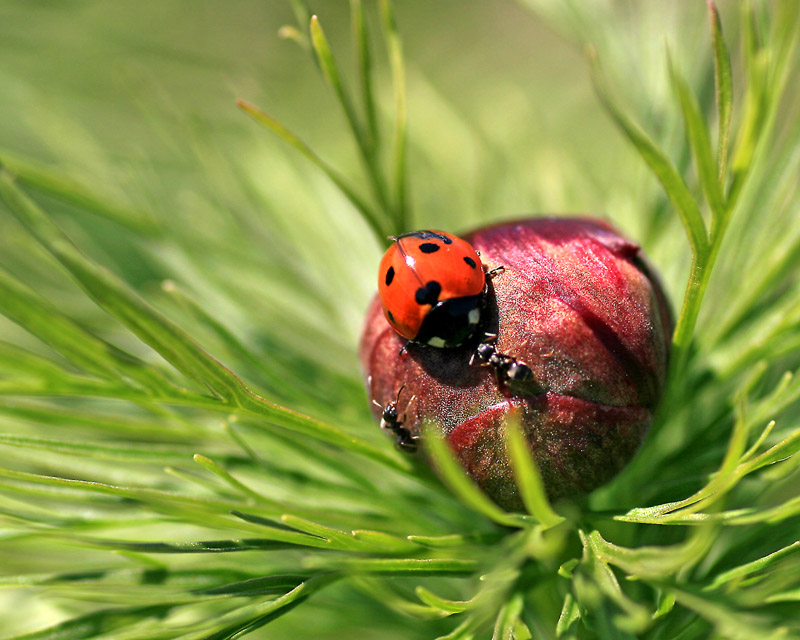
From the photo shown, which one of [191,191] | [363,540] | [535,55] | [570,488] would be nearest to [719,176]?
[570,488]

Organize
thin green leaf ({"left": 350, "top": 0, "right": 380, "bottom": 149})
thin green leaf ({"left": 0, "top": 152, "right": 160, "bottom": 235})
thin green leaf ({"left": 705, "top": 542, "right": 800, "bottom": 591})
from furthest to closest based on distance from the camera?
thin green leaf ({"left": 0, "top": 152, "right": 160, "bottom": 235}), thin green leaf ({"left": 350, "top": 0, "right": 380, "bottom": 149}), thin green leaf ({"left": 705, "top": 542, "right": 800, "bottom": 591})

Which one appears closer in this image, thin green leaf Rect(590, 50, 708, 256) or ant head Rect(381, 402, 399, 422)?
thin green leaf Rect(590, 50, 708, 256)

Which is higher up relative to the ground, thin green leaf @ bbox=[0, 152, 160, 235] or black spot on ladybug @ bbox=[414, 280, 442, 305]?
thin green leaf @ bbox=[0, 152, 160, 235]

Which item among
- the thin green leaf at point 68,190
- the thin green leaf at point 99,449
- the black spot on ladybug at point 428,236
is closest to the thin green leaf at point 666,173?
the black spot on ladybug at point 428,236

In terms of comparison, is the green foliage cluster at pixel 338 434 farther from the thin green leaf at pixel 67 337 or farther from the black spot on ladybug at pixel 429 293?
the black spot on ladybug at pixel 429 293

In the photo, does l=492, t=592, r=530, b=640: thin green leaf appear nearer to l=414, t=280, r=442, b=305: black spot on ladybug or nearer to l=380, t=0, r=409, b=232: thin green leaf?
l=414, t=280, r=442, b=305: black spot on ladybug

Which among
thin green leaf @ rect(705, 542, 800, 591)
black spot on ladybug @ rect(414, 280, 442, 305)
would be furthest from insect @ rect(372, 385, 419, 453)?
thin green leaf @ rect(705, 542, 800, 591)

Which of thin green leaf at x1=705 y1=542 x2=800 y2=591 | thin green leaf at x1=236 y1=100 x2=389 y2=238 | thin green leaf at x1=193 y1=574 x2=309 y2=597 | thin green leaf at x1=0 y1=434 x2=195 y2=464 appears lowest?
thin green leaf at x1=705 y1=542 x2=800 y2=591
